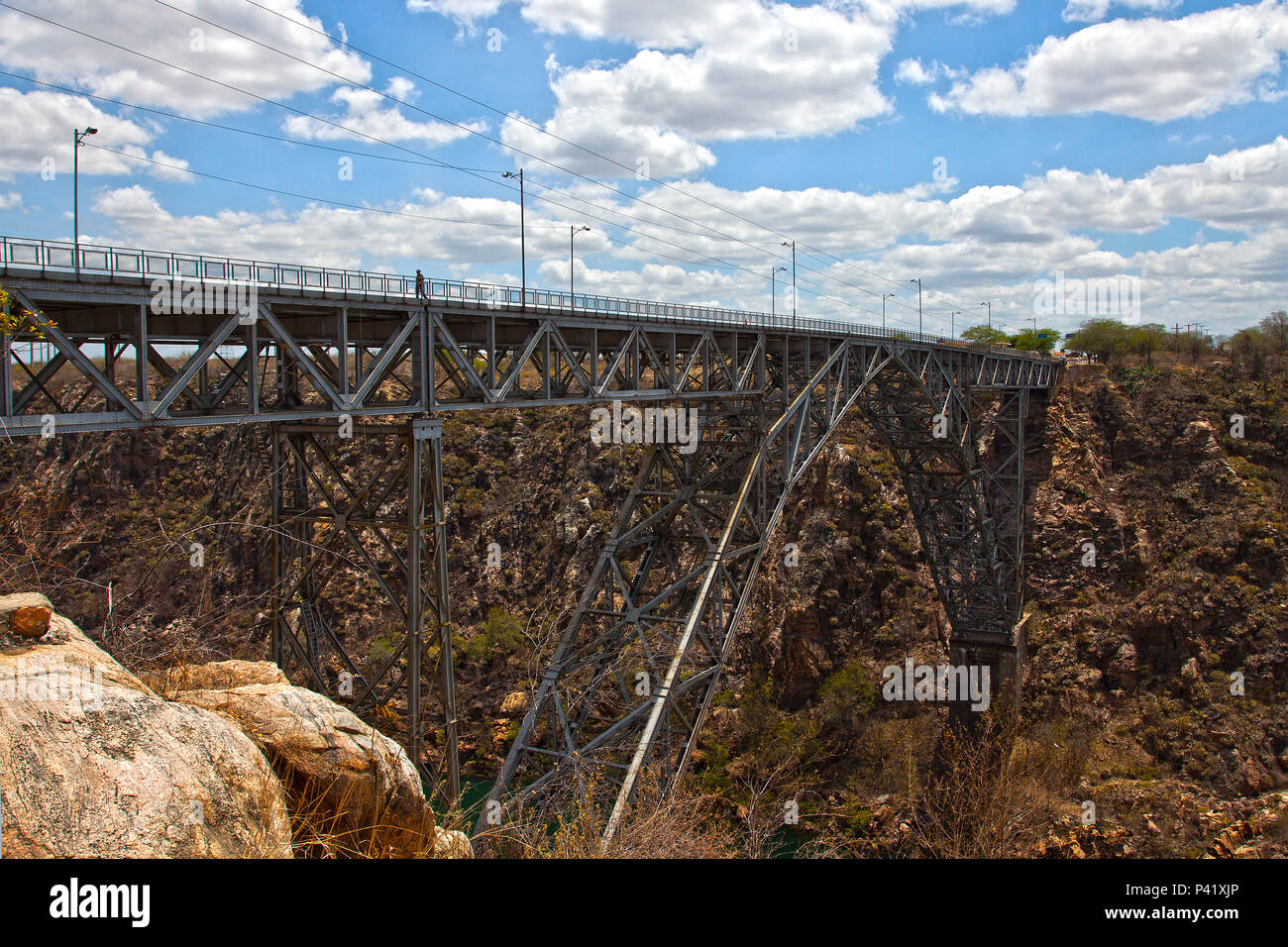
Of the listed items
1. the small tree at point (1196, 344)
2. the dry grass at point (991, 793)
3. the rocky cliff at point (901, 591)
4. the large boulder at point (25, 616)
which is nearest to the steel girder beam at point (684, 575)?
the dry grass at point (991, 793)

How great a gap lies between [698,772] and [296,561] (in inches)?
816

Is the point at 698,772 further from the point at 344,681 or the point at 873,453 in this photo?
the point at 344,681

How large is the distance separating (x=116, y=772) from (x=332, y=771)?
1.62 metres

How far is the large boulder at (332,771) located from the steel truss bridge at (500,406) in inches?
73.7

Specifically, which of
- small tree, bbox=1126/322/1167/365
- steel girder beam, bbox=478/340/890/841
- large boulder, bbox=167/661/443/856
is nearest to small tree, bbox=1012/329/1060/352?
small tree, bbox=1126/322/1167/365

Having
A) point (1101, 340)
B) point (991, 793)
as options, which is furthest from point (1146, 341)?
point (991, 793)

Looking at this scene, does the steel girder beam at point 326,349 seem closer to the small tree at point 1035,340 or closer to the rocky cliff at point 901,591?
the rocky cliff at point 901,591

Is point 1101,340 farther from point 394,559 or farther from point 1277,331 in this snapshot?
point 394,559

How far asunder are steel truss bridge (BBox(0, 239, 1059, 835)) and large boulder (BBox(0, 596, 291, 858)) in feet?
8.57

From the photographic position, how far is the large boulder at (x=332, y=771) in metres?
6.15

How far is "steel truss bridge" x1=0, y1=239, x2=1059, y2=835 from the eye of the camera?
34.6 feet

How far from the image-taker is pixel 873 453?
43.6 m

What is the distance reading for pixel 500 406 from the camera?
14.5 m
